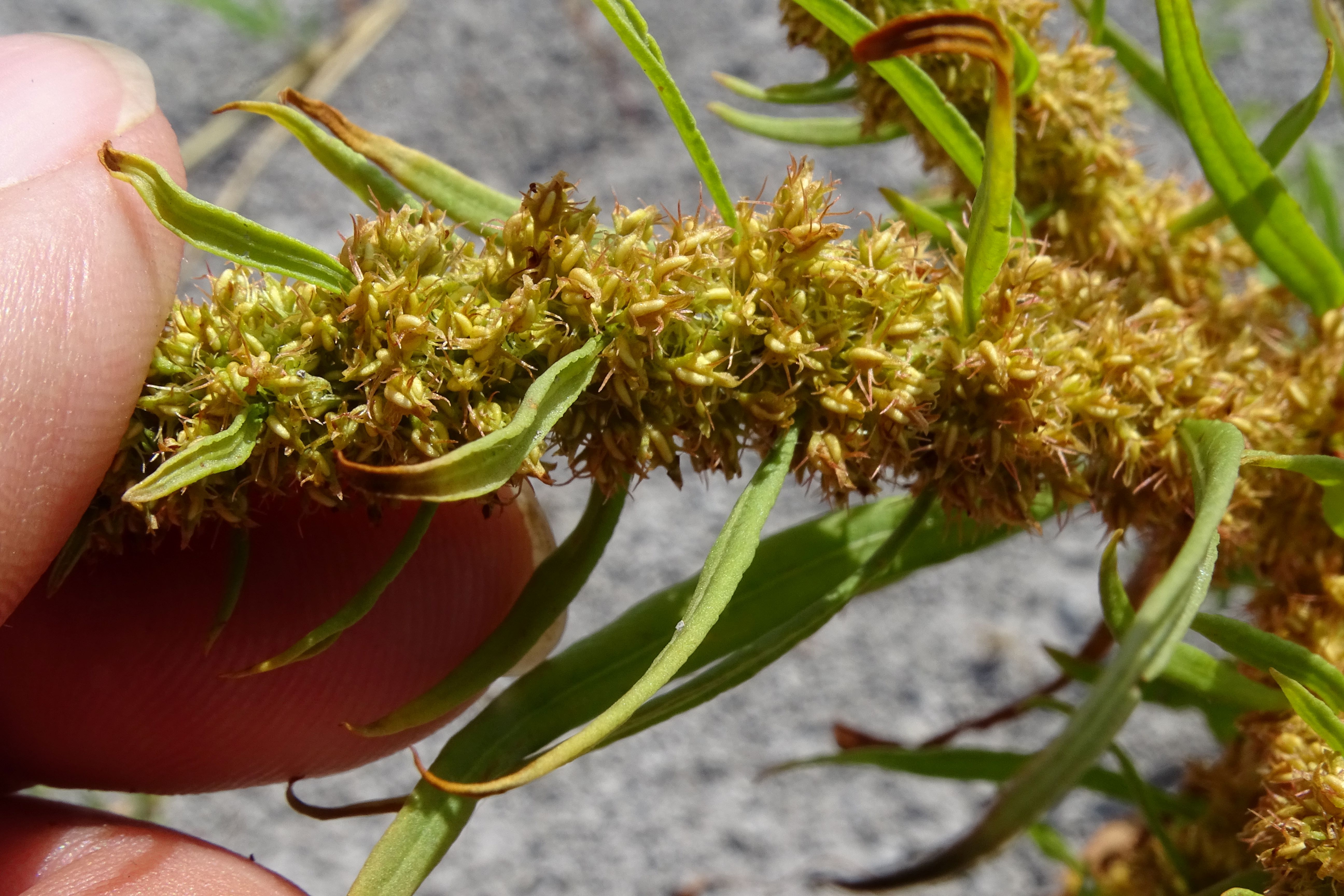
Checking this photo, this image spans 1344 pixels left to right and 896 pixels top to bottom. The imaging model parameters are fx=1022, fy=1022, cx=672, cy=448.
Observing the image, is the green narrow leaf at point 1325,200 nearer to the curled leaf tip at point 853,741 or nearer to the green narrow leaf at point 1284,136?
the green narrow leaf at point 1284,136

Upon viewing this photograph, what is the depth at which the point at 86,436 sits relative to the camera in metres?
0.76

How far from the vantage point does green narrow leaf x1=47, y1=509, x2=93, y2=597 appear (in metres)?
0.81

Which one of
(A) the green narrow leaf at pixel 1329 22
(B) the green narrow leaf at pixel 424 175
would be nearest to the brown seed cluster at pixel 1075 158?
(A) the green narrow leaf at pixel 1329 22

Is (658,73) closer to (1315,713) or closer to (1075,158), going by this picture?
(1075,158)

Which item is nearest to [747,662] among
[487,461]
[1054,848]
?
[487,461]

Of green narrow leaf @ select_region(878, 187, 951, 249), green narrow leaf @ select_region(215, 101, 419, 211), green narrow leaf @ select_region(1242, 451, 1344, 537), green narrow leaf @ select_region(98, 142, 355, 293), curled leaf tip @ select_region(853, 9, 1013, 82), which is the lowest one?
green narrow leaf @ select_region(98, 142, 355, 293)

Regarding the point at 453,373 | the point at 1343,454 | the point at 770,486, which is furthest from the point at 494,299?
the point at 1343,454

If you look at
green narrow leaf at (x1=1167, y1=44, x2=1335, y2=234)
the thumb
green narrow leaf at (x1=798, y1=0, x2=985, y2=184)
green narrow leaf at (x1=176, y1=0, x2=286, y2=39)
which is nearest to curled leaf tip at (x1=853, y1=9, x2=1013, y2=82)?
green narrow leaf at (x1=798, y1=0, x2=985, y2=184)

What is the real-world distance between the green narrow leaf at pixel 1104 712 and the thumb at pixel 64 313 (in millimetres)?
641

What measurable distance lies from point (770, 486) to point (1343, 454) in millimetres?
510

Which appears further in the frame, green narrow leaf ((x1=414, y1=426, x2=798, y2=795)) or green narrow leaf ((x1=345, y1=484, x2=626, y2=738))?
green narrow leaf ((x1=345, y1=484, x2=626, y2=738))

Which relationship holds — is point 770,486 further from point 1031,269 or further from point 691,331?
point 1031,269

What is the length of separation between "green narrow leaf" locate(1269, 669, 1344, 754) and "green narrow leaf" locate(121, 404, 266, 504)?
2.27ft

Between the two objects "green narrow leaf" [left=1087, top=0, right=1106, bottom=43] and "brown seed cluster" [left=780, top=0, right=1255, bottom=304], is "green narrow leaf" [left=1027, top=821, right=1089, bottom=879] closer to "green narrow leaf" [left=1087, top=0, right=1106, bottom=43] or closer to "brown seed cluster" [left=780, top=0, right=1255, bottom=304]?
"brown seed cluster" [left=780, top=0, right=1255, bottom=304]
